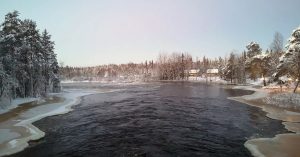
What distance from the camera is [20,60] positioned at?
50250mm

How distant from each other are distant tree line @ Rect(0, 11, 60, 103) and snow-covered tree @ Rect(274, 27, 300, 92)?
46707 millimetres

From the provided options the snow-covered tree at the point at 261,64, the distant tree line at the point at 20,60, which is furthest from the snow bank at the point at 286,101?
the distant tree line at the point at 20,60

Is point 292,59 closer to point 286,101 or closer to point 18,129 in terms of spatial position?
point 286,101

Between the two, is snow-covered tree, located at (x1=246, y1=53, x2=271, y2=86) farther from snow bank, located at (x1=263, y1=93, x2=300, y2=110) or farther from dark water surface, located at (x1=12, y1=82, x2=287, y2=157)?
dark water surface, located at (x1=12, y1=82, x2=287, y2=157)

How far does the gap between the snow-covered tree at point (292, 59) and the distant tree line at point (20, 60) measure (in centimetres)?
4671

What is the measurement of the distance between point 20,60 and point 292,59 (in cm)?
5137

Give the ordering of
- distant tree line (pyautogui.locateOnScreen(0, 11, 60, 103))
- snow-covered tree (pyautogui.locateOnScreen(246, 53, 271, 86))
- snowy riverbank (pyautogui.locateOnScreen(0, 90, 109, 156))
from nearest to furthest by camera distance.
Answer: snowy riverbank (pyautogui.locateOnScreen(0, 90, 109, 156))
distant tree line (pyautogui.locateOnScreen(0, 11, 60, 103))
snow-covered tree (pyautogui.locateOnScreen(246, 53, 271, 86))

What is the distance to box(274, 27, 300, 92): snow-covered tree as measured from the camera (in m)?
43.5

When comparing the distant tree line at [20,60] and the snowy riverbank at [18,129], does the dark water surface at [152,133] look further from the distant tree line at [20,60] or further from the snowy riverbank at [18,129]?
the distant tree line at [20,60]

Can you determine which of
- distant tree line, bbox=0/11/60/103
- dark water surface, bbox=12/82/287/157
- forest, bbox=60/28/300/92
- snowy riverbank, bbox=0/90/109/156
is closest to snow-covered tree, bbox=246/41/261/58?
forest, bbox=60/28/300/92

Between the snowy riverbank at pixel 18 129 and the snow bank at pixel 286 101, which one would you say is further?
the snow bank at pixel 286 101

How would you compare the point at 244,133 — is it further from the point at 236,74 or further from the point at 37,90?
the point at 236,74

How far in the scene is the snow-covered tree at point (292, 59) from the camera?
43500mm

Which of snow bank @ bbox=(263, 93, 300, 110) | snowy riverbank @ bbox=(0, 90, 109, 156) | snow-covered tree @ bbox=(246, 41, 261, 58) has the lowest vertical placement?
snowy riverbank @ bbox=(0, 90, 109, 156)
